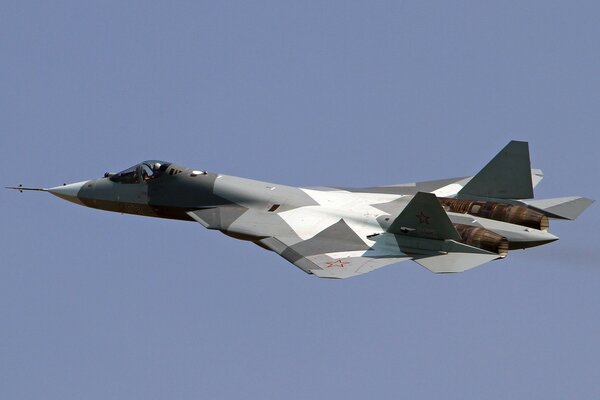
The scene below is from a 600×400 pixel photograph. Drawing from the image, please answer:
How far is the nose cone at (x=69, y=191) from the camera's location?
149 feet

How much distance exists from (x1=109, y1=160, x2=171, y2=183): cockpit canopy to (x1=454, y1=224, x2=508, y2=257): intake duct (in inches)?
390

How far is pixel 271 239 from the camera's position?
40250 mm

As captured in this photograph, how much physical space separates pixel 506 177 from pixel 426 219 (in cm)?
420

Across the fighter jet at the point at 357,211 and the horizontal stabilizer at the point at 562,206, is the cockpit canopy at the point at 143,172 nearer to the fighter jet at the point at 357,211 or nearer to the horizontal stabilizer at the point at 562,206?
the fighter jet at the point at 357,211

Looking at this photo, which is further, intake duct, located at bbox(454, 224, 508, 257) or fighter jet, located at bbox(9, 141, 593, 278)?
intake duct, located at bbox(454, 224, 508, 257)

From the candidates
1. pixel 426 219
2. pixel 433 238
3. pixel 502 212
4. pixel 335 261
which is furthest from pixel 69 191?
pixel 502 212

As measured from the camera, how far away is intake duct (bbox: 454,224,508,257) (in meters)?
38.4

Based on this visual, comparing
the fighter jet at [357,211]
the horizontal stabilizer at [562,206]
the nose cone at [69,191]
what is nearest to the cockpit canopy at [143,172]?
the fighter jet at [357,211]

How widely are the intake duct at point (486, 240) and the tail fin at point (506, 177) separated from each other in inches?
110

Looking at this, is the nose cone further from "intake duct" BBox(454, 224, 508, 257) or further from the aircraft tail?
"intake duct" BBox(454, 224, 508, 257)

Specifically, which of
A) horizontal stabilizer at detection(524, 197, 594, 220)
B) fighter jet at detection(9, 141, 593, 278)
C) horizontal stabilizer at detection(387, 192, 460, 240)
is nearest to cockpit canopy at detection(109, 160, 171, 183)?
fighter jet at detection(9, 141, 593, 278)

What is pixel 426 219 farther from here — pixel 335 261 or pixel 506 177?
pixel 506 177

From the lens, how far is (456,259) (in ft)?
124

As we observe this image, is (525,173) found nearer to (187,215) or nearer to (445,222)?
(445,222)
